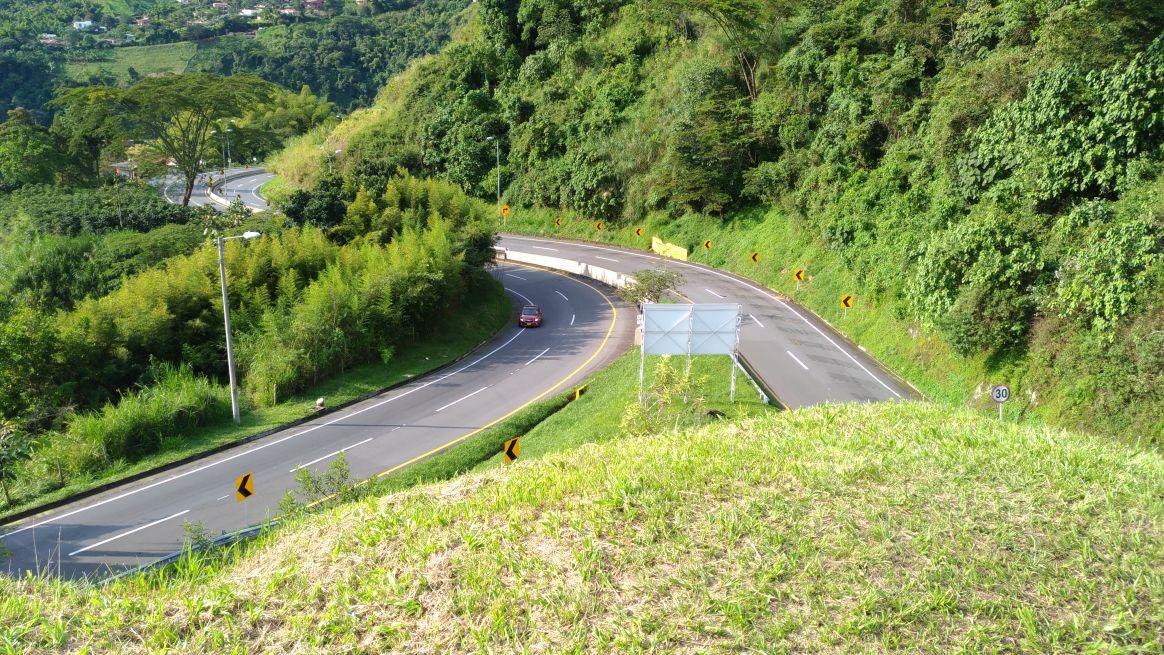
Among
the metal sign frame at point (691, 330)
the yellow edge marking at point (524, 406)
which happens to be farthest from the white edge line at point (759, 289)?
the metal sign frame at point (691, 330)

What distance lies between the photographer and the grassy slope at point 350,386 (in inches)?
762

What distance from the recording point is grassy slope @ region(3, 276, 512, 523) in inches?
762

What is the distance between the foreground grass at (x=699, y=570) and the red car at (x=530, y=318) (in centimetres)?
2552

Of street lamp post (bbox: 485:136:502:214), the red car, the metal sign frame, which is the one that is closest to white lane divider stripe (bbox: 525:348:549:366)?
the red car

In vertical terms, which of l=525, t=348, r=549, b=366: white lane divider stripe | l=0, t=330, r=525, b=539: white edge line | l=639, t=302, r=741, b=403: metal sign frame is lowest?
l=0, t=330, r=525, b=539: white edge line

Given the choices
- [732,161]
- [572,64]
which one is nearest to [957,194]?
[732,161]

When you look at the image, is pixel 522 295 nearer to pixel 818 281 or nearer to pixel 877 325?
pixel 818 281

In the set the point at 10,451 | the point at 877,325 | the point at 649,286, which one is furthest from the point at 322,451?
the point at 877,325

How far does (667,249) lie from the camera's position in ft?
149

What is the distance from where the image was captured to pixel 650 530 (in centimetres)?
810

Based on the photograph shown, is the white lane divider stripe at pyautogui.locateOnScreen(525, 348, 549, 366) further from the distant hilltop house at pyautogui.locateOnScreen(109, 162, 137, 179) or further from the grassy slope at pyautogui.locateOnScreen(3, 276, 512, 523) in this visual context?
the distant hilltop house at pyautogui.locateOnScreen(109, 162, 137, 179)

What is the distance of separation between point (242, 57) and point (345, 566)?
122066 millimetres

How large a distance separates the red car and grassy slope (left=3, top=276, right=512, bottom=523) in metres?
1.17

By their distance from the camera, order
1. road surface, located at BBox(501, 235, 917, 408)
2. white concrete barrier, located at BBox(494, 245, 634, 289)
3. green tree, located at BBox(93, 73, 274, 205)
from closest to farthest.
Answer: road surface, located at BBox(501, 235, 917, 408), white concrete barrier, located at BBox(494, 245, 634, 289), green tree, located at BBox(93, 73, 274, 205)
